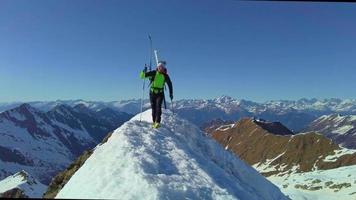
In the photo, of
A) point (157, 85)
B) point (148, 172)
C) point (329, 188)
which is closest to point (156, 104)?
point (157, 85)

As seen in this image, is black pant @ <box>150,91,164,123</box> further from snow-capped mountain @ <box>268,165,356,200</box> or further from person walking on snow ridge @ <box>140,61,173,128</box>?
snow-capped mountain @ <box>268,165,356,200</box>

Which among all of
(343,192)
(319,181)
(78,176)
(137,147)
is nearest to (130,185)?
(78,176)

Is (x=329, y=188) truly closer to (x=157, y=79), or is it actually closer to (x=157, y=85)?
(x=157, y=85)

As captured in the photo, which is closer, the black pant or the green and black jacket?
A: the green and black jacket

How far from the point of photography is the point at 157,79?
2344 cm

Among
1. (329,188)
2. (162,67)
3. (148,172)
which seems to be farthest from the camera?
(329,188)

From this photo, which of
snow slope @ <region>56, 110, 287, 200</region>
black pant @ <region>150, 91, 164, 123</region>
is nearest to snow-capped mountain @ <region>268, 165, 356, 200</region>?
black pant @ <region>150, 91, 164, 123</region>

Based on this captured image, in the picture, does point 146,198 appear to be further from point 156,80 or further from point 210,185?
point 156,80

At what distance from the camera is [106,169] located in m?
15.9

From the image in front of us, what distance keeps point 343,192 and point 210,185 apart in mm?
86454

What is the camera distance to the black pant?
77.3 ft

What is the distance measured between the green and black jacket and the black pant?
20 centimetres

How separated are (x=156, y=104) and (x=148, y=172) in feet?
25.5

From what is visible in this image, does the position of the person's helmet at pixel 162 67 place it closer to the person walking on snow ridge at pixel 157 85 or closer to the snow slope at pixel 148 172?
the person walking on snow ridge at pixel 157 85
